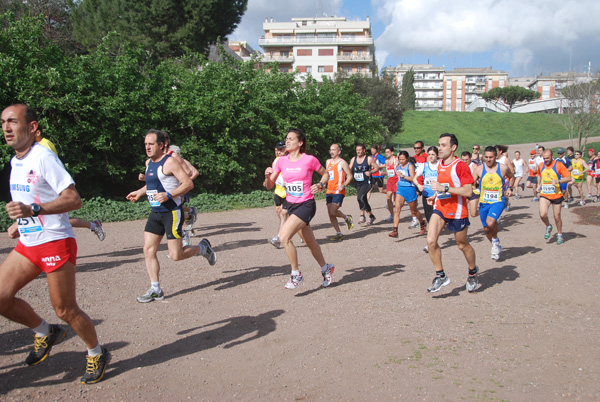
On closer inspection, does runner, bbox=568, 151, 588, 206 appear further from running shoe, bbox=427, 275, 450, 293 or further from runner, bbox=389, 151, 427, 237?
running shoe, bbox=427, 275, 450, 293

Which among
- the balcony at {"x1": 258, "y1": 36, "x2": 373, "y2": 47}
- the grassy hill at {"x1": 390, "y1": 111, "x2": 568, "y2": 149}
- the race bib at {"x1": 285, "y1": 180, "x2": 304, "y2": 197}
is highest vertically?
the balcony at {"x1": 258, "y1": 36, "x2": 373, "y2": 47}

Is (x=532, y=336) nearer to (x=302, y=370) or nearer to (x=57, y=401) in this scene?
(x=302, y=370)

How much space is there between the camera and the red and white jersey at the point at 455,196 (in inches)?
240

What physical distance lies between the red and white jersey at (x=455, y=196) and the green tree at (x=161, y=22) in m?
20.1

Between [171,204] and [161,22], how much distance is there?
2130 centimetres

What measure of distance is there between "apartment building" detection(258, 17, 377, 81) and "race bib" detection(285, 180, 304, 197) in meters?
74.0

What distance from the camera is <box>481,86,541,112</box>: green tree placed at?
3804 inches

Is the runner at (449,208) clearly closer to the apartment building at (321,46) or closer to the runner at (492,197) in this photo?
the runner at (492,197)

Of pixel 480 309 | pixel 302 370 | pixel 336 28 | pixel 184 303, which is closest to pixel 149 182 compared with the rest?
pixel 184 303

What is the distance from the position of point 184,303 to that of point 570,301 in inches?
195

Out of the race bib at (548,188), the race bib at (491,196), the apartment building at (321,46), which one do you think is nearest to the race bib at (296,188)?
the race bib at (491,196)

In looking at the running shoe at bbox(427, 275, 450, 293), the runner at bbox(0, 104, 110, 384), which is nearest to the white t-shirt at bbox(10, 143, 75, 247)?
the runner at bbox(0, 104, 110, 384)

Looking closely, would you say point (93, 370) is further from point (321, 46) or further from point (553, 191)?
point (321, 46)

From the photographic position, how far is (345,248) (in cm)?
937
